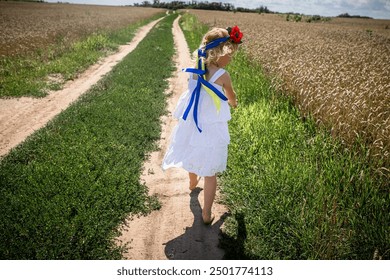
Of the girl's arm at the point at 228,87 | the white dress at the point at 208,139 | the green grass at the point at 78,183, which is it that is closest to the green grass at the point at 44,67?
the green grass at the point at 78,183

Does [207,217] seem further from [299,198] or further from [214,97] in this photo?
[214,97]

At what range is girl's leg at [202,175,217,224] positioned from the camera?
10.4 ft

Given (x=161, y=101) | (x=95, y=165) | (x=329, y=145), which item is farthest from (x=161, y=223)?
(x=161, y=101)

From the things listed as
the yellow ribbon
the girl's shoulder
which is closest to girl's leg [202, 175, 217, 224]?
the yellow ribbon

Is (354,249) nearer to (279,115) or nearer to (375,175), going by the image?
(375,175)

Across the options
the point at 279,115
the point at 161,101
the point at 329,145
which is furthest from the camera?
the point at 161,101

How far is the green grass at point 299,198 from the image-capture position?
286cm

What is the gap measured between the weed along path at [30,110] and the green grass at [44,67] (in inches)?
16.9

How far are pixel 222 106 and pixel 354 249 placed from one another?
2141mm

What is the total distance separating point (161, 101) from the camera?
24.6ft

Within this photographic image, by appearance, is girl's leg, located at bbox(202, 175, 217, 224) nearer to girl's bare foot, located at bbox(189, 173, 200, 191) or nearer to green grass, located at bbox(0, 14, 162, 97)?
girl's bare foot, located at bbox(189, 173, 200, 191)

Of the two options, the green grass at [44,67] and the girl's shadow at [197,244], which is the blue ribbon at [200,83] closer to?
the girl's shadow at [197,244]

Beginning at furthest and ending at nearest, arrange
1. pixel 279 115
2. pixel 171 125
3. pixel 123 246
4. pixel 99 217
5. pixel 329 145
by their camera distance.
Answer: pixel 171 125
pixel 279 115
pixel 329 145
pixel 99 217
pixel 123 246

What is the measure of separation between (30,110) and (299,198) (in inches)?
273
